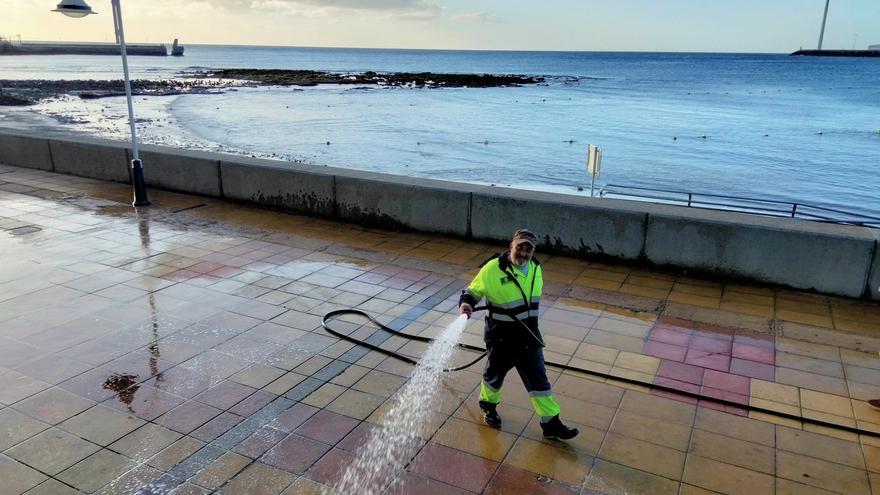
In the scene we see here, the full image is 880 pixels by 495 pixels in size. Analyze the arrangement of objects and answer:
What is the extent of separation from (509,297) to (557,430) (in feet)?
3.40

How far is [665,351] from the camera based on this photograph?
591cm

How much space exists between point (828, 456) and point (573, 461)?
6.00 ft

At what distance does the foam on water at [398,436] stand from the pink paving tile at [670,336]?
2145mm

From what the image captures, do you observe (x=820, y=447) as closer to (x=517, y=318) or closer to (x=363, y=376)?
(x=517, y=318)

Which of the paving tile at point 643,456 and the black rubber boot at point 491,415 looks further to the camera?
the black rubber boot at point 491,415

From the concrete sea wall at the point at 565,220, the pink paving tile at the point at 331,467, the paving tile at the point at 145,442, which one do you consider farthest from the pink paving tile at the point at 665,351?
the paving tile at the point at 145,442

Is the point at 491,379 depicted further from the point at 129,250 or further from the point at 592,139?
the point at 592,139

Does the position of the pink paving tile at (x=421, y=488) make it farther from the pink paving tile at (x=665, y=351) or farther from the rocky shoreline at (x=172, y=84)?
the rocky shoreline at (x=172, y=84)

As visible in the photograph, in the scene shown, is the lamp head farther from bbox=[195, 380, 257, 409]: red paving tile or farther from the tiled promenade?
bbox=[195, 380, 257, 409]: red paving tile

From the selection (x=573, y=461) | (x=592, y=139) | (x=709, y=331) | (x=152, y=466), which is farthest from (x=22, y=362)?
(x=592, y=139)

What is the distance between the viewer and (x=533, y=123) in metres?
44.3

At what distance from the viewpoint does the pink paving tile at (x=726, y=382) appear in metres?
5.23

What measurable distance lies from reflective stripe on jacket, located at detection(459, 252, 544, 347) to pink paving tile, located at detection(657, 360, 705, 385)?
1.74 metres

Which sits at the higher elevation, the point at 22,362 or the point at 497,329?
the point at 497,329
